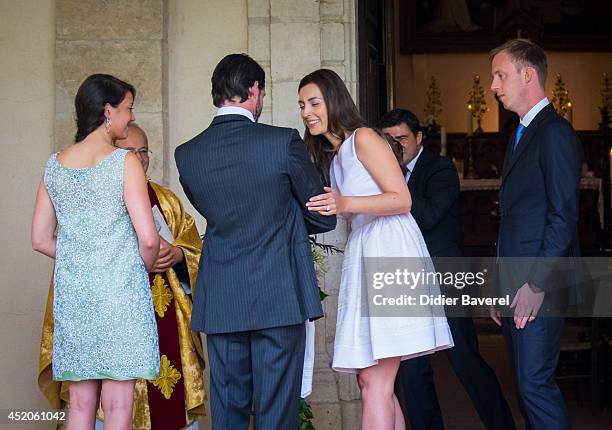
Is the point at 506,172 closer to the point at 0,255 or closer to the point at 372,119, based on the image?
the point at 372,119

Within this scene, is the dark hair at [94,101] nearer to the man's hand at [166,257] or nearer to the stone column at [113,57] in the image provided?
the man's hand at [166,257]

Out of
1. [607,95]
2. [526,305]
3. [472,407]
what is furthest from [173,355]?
[607,95]

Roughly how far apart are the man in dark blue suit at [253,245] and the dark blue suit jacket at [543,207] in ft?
3.09

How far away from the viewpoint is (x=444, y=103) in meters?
16.4

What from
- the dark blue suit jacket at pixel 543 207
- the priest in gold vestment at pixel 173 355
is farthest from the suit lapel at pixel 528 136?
the priest in gold vestment at pixel 173 355

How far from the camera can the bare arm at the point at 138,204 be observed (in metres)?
4.09

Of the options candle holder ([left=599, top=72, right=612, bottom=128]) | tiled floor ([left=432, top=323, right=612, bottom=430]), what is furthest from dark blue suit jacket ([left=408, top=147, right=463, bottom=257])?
candle holder ([left=599, top=72, right=612, bottom=128])

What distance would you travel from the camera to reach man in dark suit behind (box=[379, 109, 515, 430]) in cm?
594

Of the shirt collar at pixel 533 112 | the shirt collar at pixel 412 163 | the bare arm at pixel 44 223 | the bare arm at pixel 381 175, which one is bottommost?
the bare arm at pixel 44 223

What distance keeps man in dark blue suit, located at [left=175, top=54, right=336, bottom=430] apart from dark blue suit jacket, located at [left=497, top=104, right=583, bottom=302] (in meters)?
0.94

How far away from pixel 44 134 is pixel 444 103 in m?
10.9

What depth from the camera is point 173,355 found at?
16.5 feet

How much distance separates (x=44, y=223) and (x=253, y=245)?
2.94 feet

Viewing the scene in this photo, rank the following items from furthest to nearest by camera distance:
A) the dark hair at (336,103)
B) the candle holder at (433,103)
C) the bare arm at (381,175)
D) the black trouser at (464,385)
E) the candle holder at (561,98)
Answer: the candle holder at (433,103)
the candle holder at (561,98)
the black trouser at (464,385)
the dark hair at (336,103)
the bare arm at (381,175)
